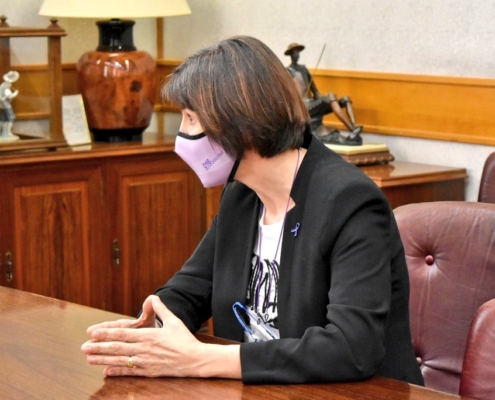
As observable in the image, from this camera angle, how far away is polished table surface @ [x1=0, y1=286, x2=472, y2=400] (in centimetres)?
131

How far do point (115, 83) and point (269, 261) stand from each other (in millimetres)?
2041

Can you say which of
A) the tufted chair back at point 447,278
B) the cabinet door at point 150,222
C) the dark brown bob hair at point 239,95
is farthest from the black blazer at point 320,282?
the cabinet door at point 150,222

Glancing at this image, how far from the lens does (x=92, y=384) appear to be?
137 cm

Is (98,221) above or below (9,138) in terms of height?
below

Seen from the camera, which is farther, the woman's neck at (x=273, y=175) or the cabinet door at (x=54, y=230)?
the cabinet door at (x=54, y=230)

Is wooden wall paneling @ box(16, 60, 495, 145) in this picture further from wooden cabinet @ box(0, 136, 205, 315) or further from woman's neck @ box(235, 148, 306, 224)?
woman's neck @ box(235, 148, 306, 224)

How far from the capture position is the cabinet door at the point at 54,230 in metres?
3.28

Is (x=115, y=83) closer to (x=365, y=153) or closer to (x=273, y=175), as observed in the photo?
(x=365, y=153)

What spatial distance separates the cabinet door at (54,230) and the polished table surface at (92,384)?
1.73 meters

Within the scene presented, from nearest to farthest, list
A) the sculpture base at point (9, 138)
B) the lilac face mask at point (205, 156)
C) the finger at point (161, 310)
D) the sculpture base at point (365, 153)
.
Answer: the finger at point (161, 310) < the lilac face mask at point (205, 156) < the sculpture base at point (365, 153) < the sculpture base at point (9, 138)

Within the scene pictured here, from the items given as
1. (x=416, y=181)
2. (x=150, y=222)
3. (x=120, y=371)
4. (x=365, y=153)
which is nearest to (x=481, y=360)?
(x=120, y=371)

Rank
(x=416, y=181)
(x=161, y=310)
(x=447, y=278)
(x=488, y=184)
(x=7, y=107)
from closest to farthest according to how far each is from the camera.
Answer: (x=161, y=310), (x=447, y=278), (x=488, y=184), (x=416, y=181), (x=7, y=107)

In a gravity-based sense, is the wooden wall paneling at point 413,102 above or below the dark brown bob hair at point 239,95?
below

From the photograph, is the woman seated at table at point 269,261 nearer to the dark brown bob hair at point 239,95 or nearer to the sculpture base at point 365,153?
the dark brown bob hair at point 239,95
